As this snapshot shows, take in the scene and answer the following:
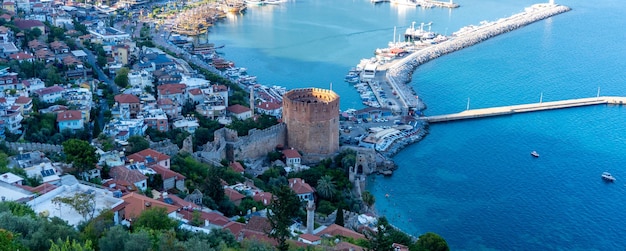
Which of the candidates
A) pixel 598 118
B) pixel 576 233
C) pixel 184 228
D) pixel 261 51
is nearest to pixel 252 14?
pixel 261 51

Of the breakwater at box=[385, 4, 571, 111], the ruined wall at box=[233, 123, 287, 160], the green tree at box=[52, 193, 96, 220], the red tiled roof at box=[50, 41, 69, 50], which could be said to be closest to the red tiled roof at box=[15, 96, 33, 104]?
the ruined wall at box=[233, 123, 287, 160]

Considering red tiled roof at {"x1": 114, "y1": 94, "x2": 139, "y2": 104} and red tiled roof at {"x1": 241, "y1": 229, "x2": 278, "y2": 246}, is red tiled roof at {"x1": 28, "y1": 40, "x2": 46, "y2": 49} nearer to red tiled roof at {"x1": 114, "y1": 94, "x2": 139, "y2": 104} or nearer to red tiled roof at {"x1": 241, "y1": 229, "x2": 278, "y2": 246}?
red tiled roof at {"x1": 114, "y1": 94, "x2": 139, "y2": 104}

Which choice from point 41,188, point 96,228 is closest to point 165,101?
point 41,188

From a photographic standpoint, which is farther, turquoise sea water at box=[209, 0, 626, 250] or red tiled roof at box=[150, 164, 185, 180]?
turquoise sea water at box=[209, 0, 626, 250]

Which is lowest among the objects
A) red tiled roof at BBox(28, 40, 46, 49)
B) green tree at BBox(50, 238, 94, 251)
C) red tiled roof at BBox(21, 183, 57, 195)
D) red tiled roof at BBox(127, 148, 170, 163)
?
red tiled roof at BBox(127, 148, 170, 163)

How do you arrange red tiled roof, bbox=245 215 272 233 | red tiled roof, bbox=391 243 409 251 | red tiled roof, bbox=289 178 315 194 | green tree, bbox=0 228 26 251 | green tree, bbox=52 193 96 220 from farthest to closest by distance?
red tiled roof, bbox=289 178 315 194, red tiled roof, bbox=391 243 409 251, red tiled roof, bbox=245 215 272 233, green tree, bbox=52 193 96 220, green tree, bbox=0 228 26 251

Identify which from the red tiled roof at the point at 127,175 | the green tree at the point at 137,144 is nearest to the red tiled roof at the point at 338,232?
the red tiled roof at the point at 127,175

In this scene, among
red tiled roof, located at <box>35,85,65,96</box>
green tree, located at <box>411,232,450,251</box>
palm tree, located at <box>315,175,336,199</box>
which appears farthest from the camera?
red tiled roof, located at <box>35,85,65,96</box>

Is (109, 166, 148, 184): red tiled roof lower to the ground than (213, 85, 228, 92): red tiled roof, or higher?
higher
